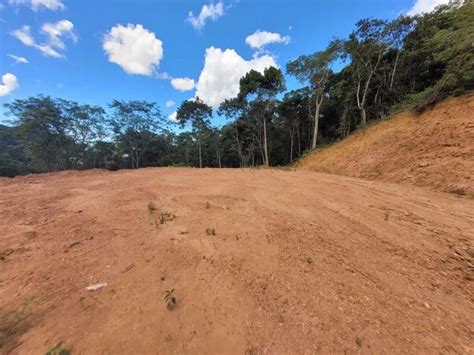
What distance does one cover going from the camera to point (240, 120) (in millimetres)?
24438

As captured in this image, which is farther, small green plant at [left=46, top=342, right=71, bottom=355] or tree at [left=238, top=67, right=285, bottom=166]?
tree at [left=238, top=67, right=285, bottom=166]

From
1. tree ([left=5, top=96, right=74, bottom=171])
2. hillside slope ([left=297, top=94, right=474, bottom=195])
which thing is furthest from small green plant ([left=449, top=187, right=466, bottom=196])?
tree ([left=5, top=96, right=74, bottom=171])

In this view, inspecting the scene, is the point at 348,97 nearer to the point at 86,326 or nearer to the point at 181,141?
the point at 86,326

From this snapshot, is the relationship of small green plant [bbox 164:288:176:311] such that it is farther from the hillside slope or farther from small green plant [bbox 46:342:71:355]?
the hillside slope

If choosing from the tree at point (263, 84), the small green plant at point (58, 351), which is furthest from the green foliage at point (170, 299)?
the tree at point (263, 84)

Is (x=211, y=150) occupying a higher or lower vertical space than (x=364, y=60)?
lower

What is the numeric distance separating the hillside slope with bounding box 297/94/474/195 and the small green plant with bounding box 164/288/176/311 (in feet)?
22.4

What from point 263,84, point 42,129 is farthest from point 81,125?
point 263,84

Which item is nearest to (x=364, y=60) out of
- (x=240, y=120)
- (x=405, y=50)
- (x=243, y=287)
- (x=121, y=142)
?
(x=405, y=50)

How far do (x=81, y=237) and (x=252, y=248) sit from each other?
2.74m

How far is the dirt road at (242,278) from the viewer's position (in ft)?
6.42

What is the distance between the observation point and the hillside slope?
20.2 ft

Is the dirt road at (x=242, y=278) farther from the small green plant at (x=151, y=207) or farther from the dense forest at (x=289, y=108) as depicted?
the dense forest at (x=289, y=108)

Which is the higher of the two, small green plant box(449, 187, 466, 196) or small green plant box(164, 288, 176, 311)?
small green plant box(449, 187, 466, 196)
